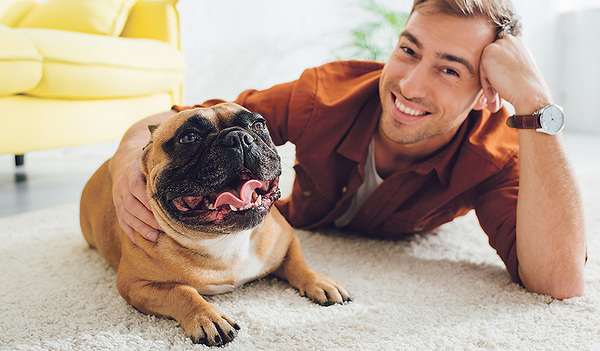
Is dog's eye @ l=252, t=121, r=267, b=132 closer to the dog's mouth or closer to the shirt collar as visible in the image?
the dog's mouth

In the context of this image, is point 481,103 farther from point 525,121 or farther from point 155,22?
point 155,22

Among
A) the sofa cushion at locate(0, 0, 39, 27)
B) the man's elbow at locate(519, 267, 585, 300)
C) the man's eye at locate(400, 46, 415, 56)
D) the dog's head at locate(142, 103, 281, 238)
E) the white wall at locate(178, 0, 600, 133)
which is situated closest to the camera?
the dog's head at locate(142, 103, 281, 238)

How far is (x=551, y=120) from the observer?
136 centimetres

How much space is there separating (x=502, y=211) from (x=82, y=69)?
6.12 feet

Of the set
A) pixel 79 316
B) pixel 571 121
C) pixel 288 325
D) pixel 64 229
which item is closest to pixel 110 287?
pixel 79 316

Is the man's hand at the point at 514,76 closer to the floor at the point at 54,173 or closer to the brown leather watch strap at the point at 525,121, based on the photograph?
the brown leather watch strap at the point at 525,121

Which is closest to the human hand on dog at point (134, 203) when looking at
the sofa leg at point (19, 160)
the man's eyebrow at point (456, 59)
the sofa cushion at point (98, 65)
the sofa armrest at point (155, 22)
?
the man's eyebrow at point (456, 59)

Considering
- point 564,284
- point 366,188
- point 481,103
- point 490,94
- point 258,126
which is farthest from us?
point 366,188

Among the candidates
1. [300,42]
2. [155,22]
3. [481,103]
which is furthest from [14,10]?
[481,103]

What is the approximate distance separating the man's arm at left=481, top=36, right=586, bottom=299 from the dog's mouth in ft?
2.42

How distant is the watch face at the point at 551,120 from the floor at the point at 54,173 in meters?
0.88

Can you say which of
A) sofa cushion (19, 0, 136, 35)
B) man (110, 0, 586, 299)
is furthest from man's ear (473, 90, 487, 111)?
sofa cushion (19, 0, 136, 35)

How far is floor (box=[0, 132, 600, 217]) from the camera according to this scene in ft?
7.89

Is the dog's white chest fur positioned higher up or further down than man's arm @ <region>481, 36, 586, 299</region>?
further down
